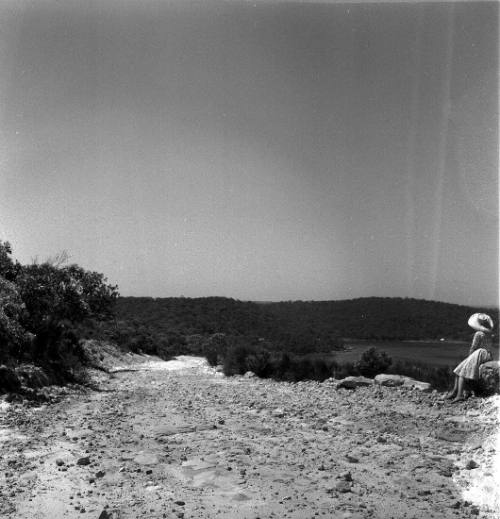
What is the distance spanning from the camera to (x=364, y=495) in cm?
556

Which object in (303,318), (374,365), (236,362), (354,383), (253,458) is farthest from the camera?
(303,318)

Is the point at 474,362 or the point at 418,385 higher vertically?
the point at 474,362

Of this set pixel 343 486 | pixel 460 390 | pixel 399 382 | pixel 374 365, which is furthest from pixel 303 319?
pixel 343 486

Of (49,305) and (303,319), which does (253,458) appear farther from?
(303,319)

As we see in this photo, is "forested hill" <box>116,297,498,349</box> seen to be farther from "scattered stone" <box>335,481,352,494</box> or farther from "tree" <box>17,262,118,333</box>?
"scattered stone" <box>335,481,352,494</box>

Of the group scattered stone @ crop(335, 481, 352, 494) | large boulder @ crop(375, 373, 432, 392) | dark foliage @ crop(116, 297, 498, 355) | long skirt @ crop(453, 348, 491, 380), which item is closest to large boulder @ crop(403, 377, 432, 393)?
large boulder @ crop(375, 373, 432, 392)

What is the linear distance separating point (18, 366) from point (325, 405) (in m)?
7.65

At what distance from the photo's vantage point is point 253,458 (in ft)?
Answer: 22.5

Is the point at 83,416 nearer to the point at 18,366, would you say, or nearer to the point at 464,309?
the point at 18,366

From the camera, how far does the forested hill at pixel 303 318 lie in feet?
114

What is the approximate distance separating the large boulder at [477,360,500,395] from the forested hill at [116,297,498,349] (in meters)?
20.9

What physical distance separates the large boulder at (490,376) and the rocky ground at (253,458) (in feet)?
1.31

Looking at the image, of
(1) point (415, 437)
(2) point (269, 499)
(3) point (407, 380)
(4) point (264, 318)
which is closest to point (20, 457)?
(2) point (269, 499)

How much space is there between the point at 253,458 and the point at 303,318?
45172 mm
